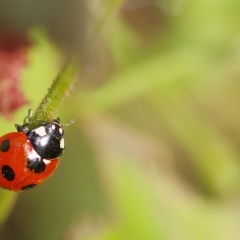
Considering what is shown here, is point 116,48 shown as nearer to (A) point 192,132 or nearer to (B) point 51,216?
(A) point 192,132

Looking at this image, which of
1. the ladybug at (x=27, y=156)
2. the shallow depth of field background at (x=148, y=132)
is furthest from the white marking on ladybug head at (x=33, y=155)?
the shallow depth of field background at (x=148, y=132)

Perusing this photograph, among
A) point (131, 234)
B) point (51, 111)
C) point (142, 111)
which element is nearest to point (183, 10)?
point (142, 111)

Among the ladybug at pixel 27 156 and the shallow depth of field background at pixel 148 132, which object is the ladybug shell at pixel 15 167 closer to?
the ladybug at pixel 27 156

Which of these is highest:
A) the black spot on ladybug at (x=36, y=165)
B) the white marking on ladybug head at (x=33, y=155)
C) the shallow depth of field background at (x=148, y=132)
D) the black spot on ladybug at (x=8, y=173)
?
the shallow depth of field background at (x=148, y=132)

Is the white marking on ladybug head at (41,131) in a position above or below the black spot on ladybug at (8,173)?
above

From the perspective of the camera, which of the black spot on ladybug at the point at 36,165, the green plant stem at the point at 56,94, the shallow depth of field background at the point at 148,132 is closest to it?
the green plant stem at the point at 56,94

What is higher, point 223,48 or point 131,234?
point 223,48

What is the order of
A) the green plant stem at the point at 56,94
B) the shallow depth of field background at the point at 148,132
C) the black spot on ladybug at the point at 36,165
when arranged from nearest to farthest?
the green plant stem at the point at 56,94, the black spot on ladybug at the point at 36,165, the shallow depth of field background at the point at 148,132
